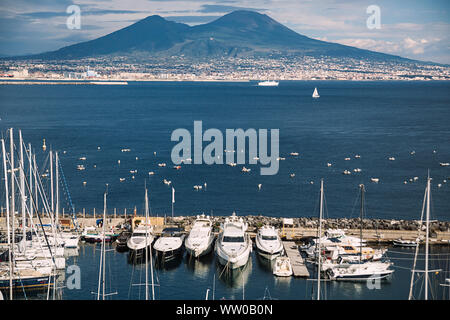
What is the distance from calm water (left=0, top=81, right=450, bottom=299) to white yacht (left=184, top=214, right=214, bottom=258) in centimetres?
40

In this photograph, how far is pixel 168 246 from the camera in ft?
69.3

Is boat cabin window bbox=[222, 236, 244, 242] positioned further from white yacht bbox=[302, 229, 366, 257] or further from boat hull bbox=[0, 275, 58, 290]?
boat hull bbox=[0, 275, 58, 290]

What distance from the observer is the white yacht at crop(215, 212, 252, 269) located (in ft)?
65.1

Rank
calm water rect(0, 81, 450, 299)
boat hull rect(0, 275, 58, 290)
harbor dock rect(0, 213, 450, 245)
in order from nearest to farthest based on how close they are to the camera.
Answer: boat hull rect(0, 275, 58, 290) < calm water rect(0, 81, 450, 299) < harbor dock rect(0, 213, 450, 245)

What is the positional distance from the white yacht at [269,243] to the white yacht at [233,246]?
0.42m

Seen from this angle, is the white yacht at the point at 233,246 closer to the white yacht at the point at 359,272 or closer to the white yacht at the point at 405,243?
the white yacht at the point at 359,272

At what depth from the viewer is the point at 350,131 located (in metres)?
64.2

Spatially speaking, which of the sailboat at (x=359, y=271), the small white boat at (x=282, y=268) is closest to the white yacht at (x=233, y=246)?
the small white boat at (x=282, y=268)

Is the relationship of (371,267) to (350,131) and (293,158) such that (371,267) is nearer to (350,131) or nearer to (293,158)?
(293,158)

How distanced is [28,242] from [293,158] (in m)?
29.8

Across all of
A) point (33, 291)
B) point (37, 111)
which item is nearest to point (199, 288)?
point (33, 291)

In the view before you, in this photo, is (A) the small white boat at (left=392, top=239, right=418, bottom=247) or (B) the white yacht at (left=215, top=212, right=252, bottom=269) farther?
(A) the small white boat at (left=392, top=239, right=418, bottom=247)

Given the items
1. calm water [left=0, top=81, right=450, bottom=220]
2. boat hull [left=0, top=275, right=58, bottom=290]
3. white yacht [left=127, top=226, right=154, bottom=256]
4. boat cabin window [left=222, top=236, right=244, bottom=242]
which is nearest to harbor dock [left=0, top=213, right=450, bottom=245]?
white yacht [left=127, top=226, right=154, bottom=256]
